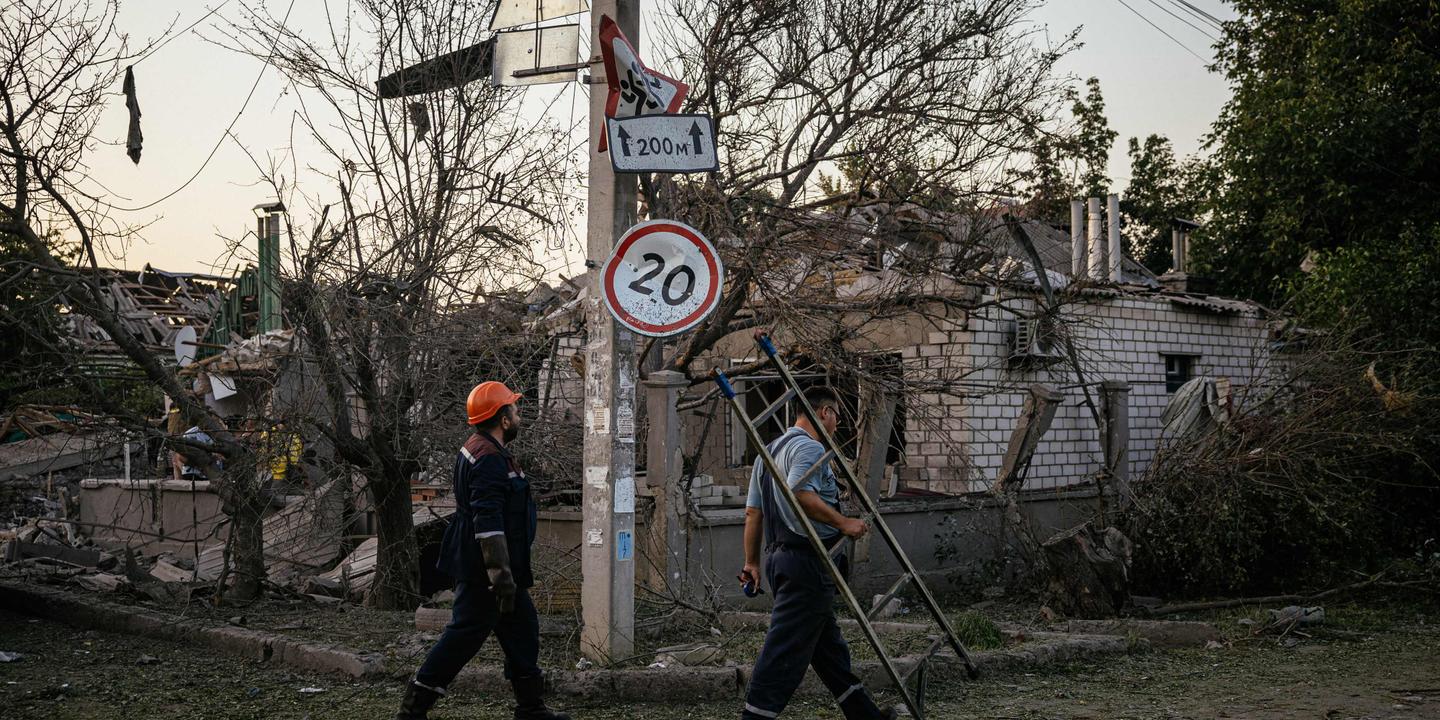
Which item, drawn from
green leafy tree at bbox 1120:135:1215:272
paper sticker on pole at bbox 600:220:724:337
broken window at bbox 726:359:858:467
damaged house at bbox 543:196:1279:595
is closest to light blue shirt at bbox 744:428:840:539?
paper sticker on pole at bbox 600:220:724:337

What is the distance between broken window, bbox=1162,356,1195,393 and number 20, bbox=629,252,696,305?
11.9 meters

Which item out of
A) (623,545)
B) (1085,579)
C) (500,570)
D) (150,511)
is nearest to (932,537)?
(1085,579)

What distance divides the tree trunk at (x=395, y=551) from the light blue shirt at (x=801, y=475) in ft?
17.6

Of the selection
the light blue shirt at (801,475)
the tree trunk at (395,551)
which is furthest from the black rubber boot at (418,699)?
the tree trunk at (395,551)

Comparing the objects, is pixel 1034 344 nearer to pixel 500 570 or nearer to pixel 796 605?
pixel 796 605

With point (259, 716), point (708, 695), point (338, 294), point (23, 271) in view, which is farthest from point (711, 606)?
point (23, 271)

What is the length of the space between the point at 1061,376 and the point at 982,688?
826 cm

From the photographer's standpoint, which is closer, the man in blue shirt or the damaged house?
the man in blue shirt

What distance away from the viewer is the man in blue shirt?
17.3ft

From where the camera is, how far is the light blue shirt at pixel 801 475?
5.44m

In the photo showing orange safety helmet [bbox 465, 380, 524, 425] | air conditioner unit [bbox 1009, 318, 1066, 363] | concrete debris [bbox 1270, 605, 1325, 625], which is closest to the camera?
orange safety helmet [bbox 465, 380, 524, 425]

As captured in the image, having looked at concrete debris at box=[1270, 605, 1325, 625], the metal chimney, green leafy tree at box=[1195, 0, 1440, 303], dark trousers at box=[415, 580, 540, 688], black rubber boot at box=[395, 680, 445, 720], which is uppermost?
green leafy tree at box=[1195, 0, 1440, 303]

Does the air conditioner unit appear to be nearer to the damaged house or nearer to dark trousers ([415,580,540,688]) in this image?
the damaged house

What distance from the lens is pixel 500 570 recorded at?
18.8 feet
